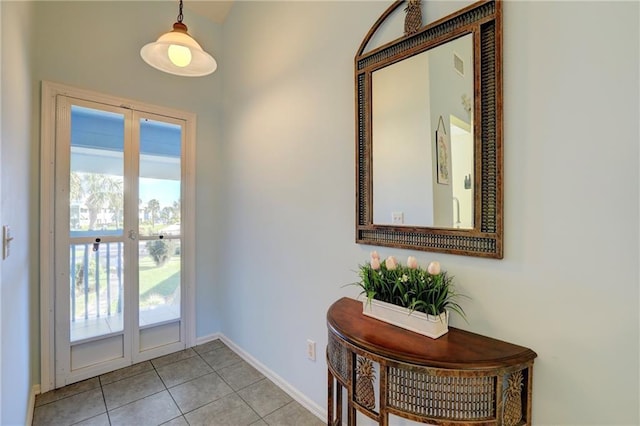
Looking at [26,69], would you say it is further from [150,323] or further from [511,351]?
[511,351]

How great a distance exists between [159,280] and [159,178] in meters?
0.90

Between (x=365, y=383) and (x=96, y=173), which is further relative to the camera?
(x=96, y=173)

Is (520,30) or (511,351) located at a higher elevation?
(520,30)

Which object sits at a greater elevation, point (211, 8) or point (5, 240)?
point (211, 8)

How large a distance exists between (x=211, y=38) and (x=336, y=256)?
254cm

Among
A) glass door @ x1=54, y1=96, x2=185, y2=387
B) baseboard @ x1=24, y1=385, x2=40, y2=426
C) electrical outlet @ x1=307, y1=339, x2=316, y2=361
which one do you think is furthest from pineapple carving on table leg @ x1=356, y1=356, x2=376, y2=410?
glass door @ x1=54, y1=96, x2=185, y2=387

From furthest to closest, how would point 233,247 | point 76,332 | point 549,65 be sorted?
point 233,247
point 76,332
point 549,65

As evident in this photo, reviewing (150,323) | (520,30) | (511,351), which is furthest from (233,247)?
(520,30)

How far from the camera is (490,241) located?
3.64 feet

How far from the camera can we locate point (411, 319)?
1.15 meters

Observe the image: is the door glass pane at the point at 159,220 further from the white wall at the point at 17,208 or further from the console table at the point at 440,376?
the console table at the point at 440,376

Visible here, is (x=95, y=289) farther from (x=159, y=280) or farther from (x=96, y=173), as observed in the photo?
(x=96, y=173)

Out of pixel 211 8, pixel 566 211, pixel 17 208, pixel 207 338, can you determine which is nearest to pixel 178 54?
pixel 17 208

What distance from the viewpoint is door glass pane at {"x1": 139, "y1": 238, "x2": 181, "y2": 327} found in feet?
8.22
